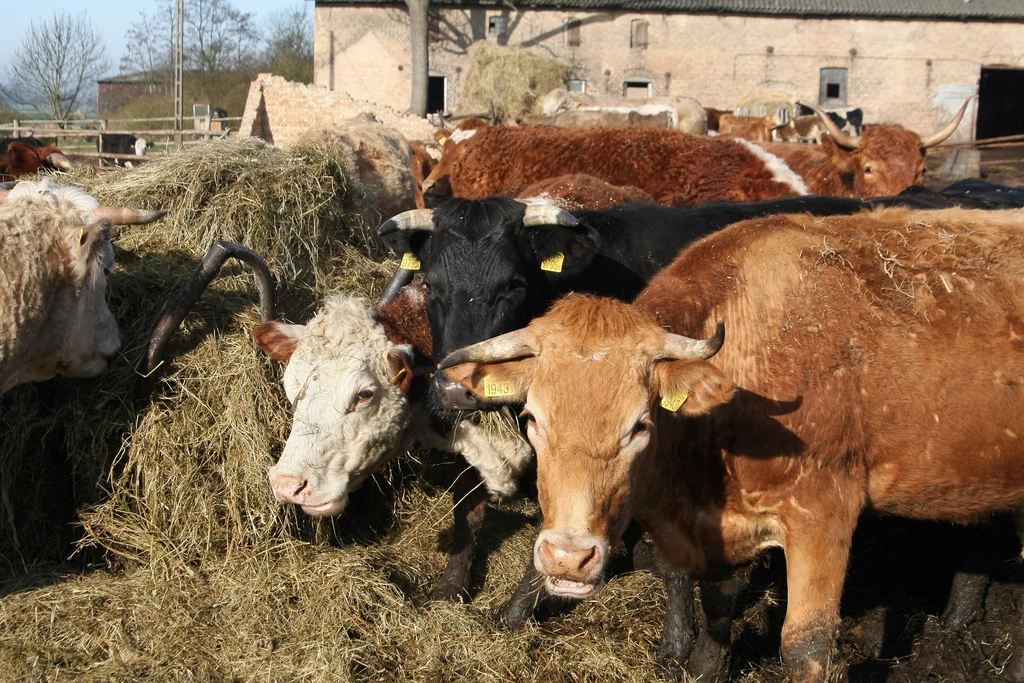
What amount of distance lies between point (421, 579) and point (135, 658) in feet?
4.99

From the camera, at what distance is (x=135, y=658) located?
4.06 m

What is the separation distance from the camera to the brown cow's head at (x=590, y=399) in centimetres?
292

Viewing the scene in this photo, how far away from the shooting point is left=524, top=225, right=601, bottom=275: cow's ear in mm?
4789

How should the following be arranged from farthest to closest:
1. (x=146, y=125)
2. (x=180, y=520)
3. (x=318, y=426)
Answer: (x=146, y=125) < (x=180, y=520) < (x=318, y=426)

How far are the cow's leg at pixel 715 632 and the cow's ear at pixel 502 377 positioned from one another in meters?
1.40

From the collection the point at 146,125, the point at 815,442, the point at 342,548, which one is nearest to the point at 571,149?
the point at 342,548

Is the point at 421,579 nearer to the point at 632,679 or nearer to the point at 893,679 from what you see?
the point at 632,679

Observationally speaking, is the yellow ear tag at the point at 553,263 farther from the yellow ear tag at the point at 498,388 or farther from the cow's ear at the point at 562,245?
the yellow ear tag at the point at 498,388

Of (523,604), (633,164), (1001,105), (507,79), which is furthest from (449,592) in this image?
(1001,105)

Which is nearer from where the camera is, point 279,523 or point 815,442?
point 815,442

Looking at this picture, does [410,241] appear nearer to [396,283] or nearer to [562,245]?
[396,283]

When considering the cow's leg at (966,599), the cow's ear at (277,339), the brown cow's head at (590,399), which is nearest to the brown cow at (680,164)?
the cow's ear at (277,339)

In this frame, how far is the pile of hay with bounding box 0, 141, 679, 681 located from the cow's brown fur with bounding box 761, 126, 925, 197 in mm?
5527

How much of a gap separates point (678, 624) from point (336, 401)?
79.6 inches
